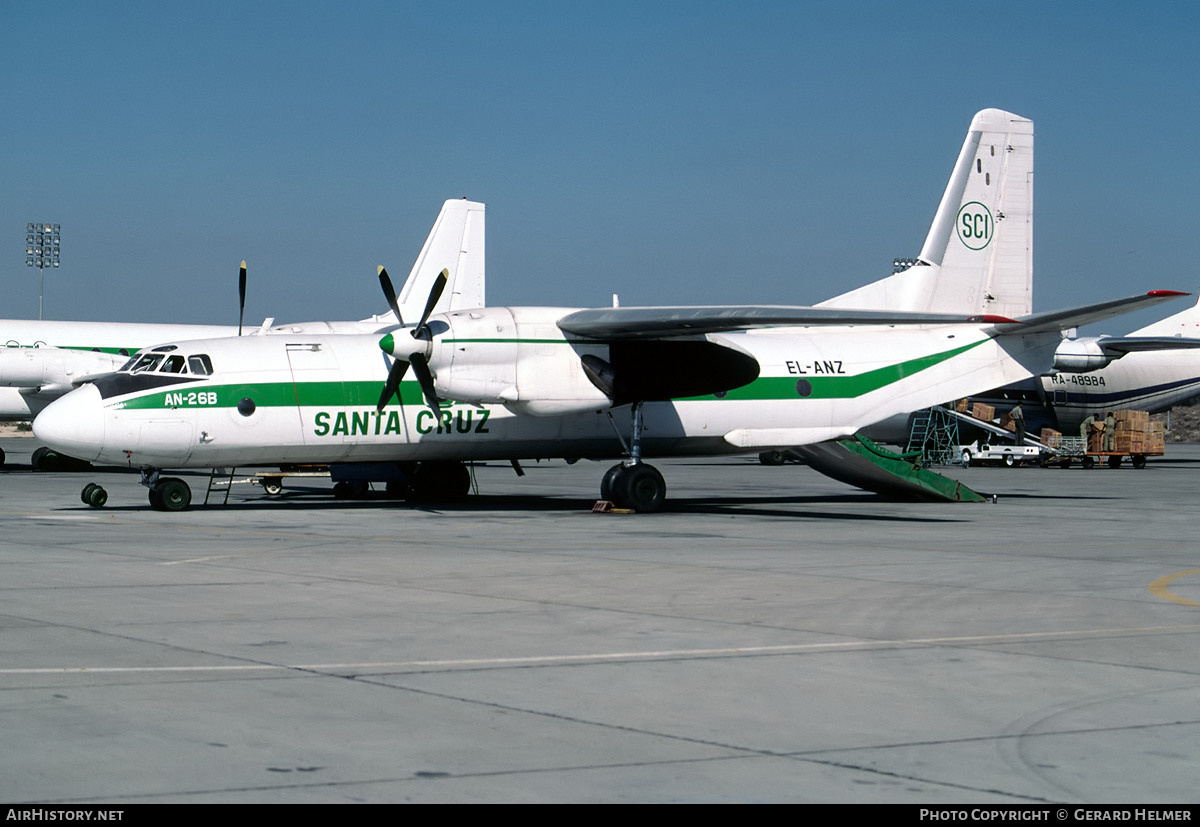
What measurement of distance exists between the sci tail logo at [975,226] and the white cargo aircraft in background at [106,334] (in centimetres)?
1725

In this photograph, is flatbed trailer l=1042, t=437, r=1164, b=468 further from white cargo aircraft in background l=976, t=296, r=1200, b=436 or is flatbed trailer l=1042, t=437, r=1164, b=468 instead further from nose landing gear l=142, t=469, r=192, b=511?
nose landing gear l=142, t=469, r=192, b=511

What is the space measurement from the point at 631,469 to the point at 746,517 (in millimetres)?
2678

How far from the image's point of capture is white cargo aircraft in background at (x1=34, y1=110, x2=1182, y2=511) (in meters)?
24.2

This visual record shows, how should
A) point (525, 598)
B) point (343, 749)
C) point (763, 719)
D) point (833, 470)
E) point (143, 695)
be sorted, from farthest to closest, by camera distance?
point (833, 470) → point (525, 598) → point (143, 695) → point (763, 719) → point (343, 749)

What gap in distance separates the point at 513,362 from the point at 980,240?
43.0 ft

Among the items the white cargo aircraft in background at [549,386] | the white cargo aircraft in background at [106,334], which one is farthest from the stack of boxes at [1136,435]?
the white cargo aircraft in background at [106,334]

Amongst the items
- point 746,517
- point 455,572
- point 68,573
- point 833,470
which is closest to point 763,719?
point 455,572

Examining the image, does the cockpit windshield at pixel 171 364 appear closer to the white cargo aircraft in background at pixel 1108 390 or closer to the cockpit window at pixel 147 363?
the cockpit window at pixel 147 363

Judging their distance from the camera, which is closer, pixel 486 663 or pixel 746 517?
pixel 486 663

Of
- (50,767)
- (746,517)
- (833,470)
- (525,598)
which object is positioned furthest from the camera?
(833,470)

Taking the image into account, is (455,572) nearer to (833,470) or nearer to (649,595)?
(649,595)

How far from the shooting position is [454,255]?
43.2m

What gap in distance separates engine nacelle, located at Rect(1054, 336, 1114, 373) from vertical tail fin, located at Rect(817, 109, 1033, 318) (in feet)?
72.5

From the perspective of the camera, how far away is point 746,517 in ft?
84.5
